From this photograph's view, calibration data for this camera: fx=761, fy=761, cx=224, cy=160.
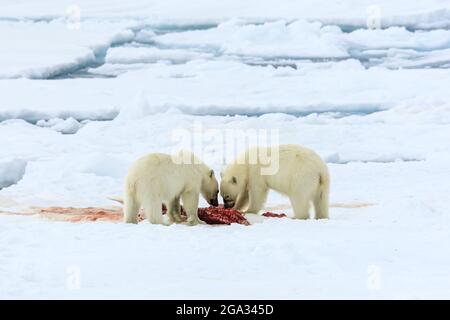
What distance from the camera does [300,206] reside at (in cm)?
610

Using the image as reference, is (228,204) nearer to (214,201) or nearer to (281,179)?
(214,201)

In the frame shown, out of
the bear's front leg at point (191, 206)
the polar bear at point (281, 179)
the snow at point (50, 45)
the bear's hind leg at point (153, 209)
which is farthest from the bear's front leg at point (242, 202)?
the snow at point (50, 45)

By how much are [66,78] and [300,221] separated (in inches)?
523

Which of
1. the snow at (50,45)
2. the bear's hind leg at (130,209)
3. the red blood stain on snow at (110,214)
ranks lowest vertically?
the red blood stain on snow at (110,214)

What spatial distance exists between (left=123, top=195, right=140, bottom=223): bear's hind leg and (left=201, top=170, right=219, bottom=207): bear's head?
0.69 metres

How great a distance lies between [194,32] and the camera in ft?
80.1

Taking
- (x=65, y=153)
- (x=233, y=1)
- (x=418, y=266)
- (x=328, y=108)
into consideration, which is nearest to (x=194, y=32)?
(x=233, y=1)

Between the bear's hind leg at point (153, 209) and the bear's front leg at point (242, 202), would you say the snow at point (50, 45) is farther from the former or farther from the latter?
the bear's hind leg at point (153, 209)

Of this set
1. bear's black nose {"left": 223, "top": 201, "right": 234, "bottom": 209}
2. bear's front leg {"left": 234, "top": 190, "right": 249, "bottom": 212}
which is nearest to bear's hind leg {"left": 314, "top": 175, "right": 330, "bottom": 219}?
bear's front leg {"left": 234, "top": 190, "right": 249, "bottom": 212}

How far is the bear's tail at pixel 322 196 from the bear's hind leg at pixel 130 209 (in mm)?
1465

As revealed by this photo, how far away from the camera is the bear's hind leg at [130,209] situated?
18.8ft

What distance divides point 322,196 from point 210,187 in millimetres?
922

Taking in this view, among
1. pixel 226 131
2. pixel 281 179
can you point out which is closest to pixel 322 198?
pixel 281 179

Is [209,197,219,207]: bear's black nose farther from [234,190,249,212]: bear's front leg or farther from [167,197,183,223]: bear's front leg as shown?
[167,197,183,223]: bear's front leg
